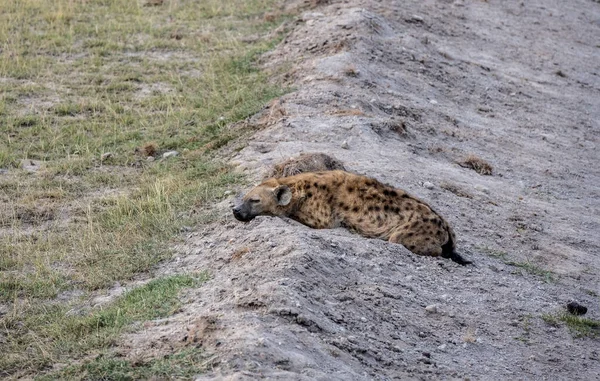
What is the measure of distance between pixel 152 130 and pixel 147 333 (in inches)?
211

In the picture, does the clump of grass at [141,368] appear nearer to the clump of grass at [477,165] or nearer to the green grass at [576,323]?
the green grass at [576,323]

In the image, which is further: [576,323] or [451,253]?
[451,253]

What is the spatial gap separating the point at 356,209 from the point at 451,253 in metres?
0.73

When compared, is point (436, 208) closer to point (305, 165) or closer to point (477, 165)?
point (305, 165)

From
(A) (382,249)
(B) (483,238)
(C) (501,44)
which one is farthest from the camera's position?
(C) (501,44)

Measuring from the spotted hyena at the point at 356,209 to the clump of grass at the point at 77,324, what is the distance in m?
1.06

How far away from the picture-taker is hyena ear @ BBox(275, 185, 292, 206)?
699 centimetres

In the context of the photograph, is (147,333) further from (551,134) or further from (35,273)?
(551,134)

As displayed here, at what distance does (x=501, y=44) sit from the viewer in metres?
14.8

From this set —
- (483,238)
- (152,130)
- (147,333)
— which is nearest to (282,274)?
(147,333)

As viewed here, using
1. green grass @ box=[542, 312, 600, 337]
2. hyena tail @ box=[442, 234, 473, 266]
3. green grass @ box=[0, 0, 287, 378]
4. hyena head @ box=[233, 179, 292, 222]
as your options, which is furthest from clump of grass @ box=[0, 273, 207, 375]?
green grass @ box=[542, 312, 600, 337]

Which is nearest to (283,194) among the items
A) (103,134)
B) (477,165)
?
(477,165)

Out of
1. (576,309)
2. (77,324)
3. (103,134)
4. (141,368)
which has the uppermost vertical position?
(141,368)

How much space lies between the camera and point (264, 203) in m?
7.05
